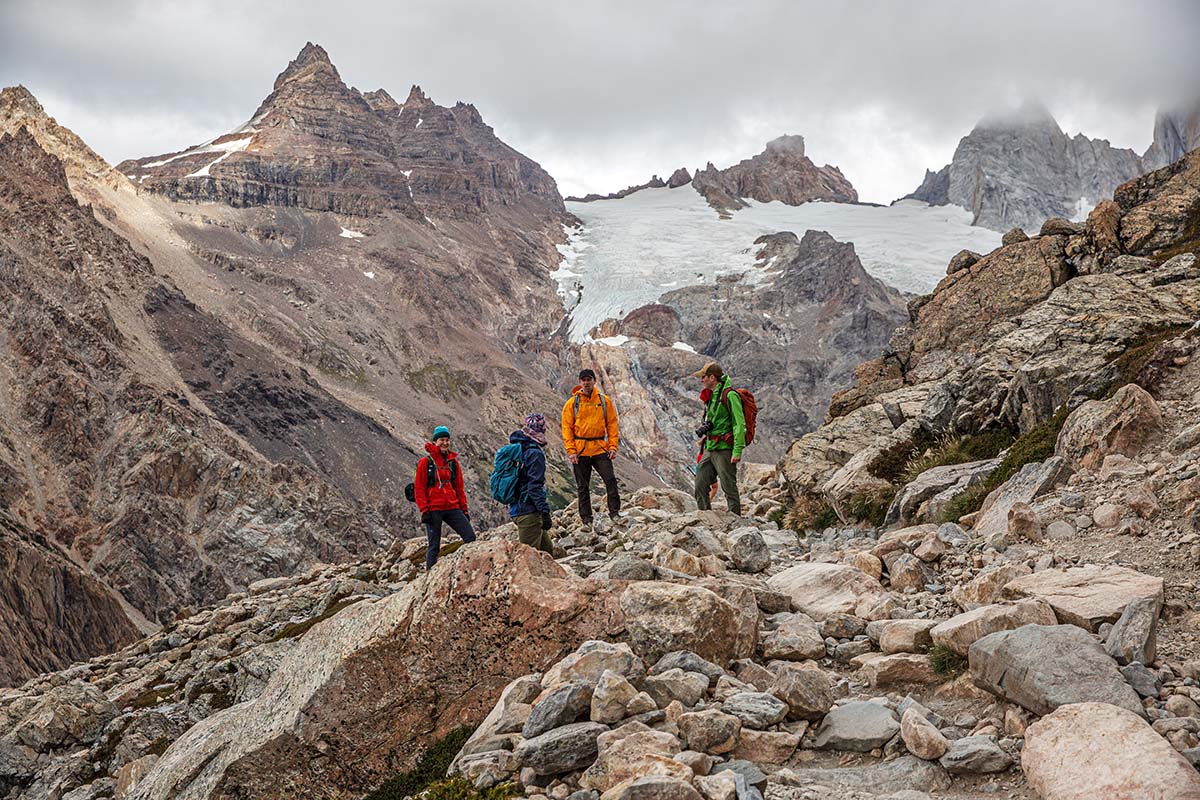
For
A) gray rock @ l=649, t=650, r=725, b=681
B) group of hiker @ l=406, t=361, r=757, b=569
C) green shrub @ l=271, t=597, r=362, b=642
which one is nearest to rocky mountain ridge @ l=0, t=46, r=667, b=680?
green shrub @ l=271, t=597, r=362, b=642

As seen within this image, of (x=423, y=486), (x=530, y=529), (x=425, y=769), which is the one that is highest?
(x=423, y=486)

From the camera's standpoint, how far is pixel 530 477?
12367 millimetres

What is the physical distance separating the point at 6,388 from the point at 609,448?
119830 millimetres

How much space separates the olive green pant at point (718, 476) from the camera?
52.7 feet

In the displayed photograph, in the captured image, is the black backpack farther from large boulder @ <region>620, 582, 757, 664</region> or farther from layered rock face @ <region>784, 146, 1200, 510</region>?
large boulder @ <region>620, 582, 757, 664</region>

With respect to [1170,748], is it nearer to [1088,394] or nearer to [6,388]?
[1088,394]

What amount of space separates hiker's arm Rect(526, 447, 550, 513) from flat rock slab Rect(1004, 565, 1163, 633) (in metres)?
6.68

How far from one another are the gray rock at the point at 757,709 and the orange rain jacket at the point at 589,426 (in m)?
9.80

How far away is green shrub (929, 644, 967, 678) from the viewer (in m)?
6.73

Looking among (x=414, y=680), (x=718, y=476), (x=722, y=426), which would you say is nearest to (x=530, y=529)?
(x=414, y=680)

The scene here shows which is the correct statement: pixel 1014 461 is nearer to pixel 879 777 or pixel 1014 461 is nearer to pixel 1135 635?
pixel 1135 635

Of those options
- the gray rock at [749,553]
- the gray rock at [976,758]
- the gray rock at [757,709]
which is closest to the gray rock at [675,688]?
the gray rock at [757,709]

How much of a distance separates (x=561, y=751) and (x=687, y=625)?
217 centimetres

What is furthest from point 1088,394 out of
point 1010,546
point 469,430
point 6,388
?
point 469,430
